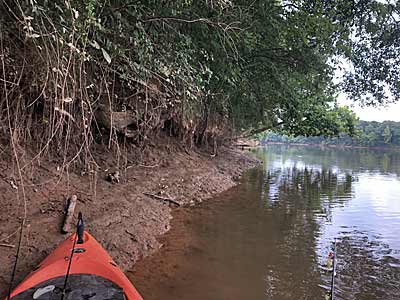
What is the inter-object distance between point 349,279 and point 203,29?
456 cm

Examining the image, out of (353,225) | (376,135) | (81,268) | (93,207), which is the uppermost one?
(376,135)

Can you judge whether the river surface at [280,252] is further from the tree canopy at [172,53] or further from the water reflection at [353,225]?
the tree canopy at [172,53]

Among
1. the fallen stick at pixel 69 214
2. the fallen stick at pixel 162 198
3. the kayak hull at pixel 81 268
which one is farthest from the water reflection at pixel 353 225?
the fallen stick at pixel 69 214

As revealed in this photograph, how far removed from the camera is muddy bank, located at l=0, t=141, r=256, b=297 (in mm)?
4406

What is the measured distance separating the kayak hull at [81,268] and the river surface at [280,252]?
26.1 inches

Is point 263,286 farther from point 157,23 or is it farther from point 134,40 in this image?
point 157,23

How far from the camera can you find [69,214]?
5.11 m

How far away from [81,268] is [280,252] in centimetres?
345

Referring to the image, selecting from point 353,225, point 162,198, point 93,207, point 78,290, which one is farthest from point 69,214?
point 353,225

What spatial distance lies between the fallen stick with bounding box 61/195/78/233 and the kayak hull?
1.00 m

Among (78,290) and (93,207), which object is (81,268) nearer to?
(78,290)

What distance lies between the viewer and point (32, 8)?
9.04ft

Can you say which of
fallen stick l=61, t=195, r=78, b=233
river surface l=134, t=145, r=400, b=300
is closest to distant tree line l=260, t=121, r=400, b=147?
river surface l=134, t=145, r=400, b=300

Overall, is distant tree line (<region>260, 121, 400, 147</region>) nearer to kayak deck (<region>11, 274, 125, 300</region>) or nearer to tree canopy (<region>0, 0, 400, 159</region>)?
tree canopy (<region>0, 0, 400, 159</region>)
